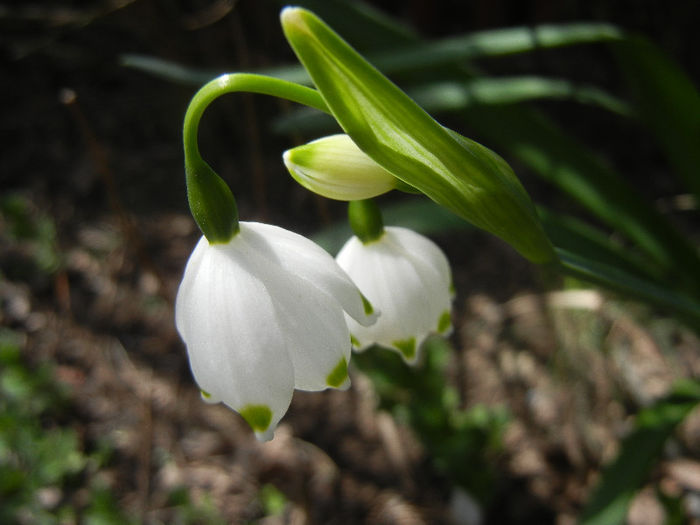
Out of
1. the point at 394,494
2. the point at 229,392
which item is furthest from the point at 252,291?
the point at 394,494

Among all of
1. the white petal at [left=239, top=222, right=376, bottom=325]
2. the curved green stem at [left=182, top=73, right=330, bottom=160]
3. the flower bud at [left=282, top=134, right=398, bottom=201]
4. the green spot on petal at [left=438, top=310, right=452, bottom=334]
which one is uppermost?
the curved green stem at [left=182, top=73, right=330, bottom=160]

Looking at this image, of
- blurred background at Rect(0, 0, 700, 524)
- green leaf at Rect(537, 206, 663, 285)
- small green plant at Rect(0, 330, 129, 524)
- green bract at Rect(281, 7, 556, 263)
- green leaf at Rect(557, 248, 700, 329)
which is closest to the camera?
green bract at Rect(281, 7, 556, 263)

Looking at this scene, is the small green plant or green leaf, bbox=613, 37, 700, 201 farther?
the small green plant

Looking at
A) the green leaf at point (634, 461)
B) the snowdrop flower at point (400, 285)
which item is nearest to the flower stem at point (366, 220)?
the snowdrop flower at point (400, 285)

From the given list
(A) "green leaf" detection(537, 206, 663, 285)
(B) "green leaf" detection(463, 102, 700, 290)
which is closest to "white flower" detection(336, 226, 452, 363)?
(A) "green leaf" detection(537, 206, 663, 285)

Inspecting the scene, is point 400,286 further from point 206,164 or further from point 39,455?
point 39,455

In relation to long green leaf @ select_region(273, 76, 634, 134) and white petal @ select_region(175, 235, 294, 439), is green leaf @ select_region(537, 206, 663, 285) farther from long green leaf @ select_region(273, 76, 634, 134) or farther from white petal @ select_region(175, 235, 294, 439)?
white petal @ select_region(175, 235, 294, 439)
